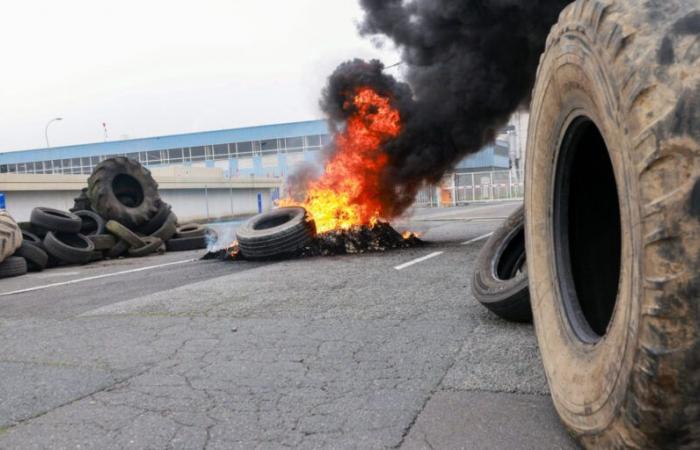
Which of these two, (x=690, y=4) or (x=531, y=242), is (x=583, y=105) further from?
(x=531, y=242)

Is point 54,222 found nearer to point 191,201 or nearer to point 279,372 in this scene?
point 279,372

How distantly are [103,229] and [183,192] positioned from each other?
18642 millimetres

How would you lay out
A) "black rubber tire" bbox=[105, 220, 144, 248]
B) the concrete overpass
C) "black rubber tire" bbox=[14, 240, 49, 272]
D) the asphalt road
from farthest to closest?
1. the concrete overpass
2. "black rubber tire" bbox=[105, 220, 144, 248]
3. "black rubber tire" bbox=[14, 240, 49, 272]
4. the asphalt road

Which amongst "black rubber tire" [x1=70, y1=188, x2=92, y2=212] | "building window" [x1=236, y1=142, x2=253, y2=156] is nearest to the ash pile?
"black rubber tire" [x1=70, y1=188, x2=92, y2=212]

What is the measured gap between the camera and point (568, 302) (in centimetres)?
244

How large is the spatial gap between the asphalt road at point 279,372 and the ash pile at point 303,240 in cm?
351

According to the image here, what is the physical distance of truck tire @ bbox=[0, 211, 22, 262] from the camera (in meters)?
11.2

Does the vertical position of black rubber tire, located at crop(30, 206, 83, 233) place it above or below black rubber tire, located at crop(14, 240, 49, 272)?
above

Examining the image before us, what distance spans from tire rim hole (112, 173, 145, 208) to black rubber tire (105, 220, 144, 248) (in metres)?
1.89

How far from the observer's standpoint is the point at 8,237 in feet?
37.3

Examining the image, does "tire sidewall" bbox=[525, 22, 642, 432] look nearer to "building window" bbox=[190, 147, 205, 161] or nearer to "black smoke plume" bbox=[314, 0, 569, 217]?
"black smoke plume" bbox=[314, 0, 569, 217]

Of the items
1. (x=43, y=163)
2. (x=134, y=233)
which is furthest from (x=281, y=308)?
(x=43, y=163)

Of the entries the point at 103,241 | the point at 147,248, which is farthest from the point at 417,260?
the point at 103,241

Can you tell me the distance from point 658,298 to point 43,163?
77.1 metres
